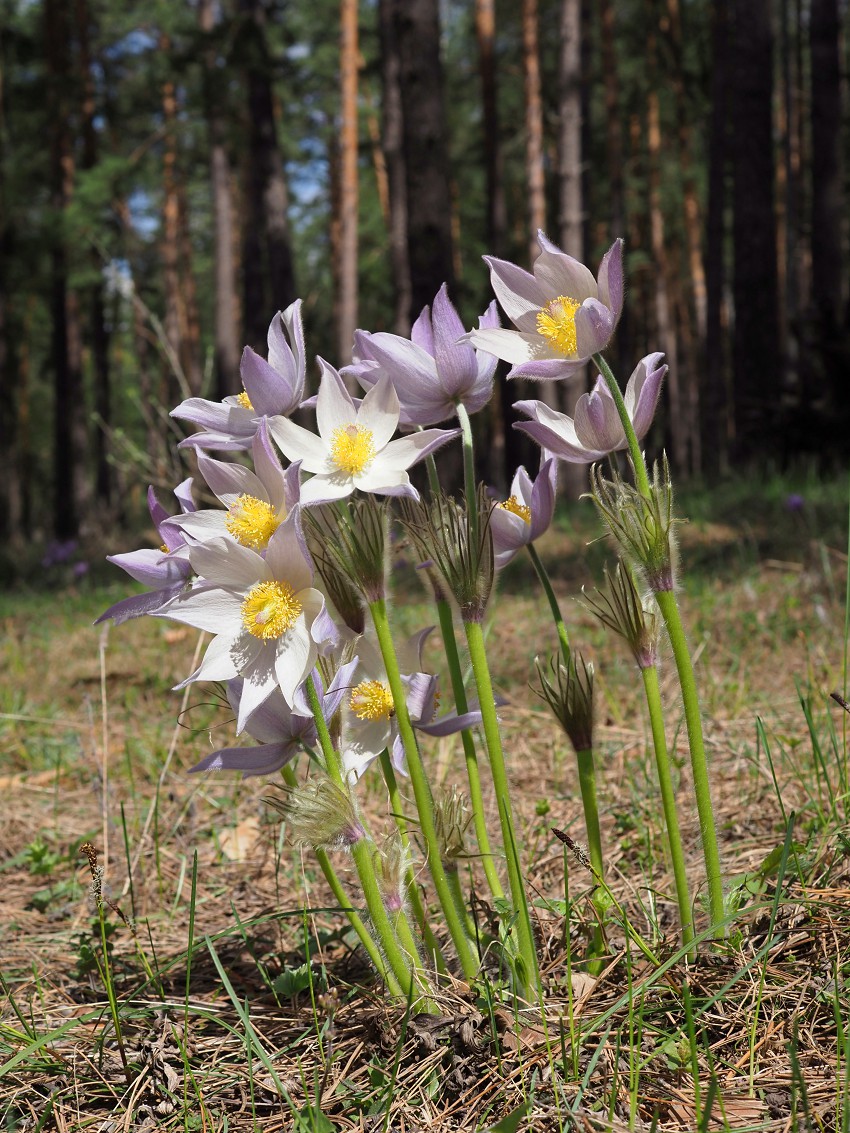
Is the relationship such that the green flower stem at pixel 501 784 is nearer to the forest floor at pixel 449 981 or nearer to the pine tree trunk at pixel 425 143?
the forest floor at pixel 449 981

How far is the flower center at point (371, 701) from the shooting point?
1479mm

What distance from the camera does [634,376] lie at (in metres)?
1.39

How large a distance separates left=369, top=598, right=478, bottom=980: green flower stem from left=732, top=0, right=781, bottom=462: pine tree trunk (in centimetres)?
760

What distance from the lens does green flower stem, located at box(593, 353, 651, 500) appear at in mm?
1252

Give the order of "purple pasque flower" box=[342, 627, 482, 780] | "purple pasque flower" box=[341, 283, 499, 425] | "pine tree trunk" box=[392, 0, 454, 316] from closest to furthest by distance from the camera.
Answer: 1. "purple pasque flower" box=[341, 283, 499, 425]
2. "purple pasque flower" box=[342, 627, 482, 780]
3. "pine tree trunk" box=[392, 0, 454, 316]

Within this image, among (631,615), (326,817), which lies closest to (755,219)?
(631,615)

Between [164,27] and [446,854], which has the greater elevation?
[164,27]

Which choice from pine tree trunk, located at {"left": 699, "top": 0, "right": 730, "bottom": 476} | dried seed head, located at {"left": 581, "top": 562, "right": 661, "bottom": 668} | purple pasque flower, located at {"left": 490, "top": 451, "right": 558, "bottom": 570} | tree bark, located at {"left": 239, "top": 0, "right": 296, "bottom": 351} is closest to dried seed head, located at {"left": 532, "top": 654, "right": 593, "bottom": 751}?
dried seed head, located at {"left": 581, "top": 562, "right": 661, "bottom": 668}

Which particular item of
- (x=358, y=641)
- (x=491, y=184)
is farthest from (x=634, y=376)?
(x=491, y=184)

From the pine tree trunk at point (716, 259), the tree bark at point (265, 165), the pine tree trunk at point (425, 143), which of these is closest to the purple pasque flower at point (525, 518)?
the pine tree trunk at point (425, 143)

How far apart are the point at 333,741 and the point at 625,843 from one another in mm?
898

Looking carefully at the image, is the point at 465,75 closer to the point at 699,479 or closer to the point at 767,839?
the point at 699,479

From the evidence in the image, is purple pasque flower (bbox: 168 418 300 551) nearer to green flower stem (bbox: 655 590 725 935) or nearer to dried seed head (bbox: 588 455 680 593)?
dried seed head (bbox: 588 455 680 593)

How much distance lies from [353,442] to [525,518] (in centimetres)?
40
